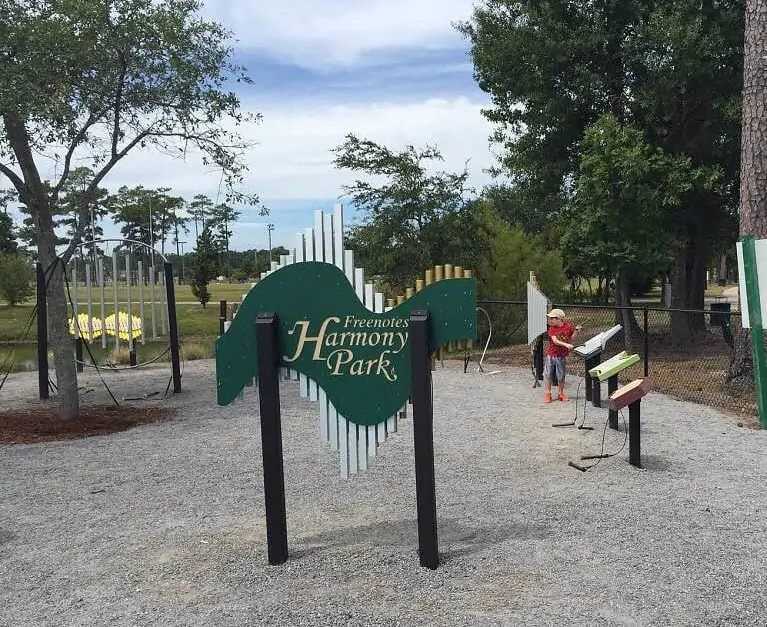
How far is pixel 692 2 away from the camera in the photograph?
14.2 m

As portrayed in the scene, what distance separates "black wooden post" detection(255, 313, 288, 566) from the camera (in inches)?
185

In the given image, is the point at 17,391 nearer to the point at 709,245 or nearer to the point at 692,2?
the point at 692,2

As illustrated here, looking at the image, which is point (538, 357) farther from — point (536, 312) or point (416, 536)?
point (416, 536)

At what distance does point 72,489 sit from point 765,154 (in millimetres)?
9488

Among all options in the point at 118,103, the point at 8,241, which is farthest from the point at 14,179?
the point at 8,241

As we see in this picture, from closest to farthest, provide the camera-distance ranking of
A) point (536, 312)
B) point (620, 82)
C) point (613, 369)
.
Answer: point (613, 369) → point (536, 312) → point (620, 82)

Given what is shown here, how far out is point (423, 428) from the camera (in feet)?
14.8

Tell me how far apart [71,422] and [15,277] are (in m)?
33.0

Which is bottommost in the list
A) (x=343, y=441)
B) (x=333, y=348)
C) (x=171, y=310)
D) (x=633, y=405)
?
(x=633, y=405)

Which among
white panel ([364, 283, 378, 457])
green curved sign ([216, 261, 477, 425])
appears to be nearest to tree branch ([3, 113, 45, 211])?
green curved sign ([216, 261, 477, 425])

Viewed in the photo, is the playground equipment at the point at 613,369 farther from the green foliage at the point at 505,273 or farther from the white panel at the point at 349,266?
the green foliage at the point at 505,273

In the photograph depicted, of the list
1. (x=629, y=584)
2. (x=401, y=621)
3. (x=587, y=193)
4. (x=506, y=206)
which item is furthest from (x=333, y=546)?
(x=506, y=206)

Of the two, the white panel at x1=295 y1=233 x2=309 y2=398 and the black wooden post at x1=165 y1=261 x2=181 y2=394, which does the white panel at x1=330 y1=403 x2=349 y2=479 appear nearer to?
the white panel at x1=295 y1=233 x2=309 y2=398

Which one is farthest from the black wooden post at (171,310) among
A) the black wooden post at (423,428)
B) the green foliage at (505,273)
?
the green foliage at (505,273)
